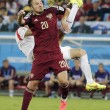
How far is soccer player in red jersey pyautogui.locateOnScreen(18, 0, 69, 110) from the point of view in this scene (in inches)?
400

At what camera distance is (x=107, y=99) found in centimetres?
1686

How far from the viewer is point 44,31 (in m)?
10.1

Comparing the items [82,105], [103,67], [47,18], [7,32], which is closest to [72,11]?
[47,18]

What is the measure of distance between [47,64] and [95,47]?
6.94 metres

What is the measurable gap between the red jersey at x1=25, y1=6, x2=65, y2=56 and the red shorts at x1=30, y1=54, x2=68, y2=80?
109 mm

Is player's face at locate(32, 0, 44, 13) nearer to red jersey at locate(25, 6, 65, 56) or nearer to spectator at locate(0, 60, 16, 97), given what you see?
red jersey at locate(25, 6, 65, 56)

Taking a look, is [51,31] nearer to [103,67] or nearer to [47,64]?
[47,64]

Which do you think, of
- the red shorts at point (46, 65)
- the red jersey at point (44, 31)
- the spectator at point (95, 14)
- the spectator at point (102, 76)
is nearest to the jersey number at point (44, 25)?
the red jersey at point (44, 31)

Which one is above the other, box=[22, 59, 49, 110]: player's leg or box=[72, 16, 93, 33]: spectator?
box=[22, 59, 49, 110]: player's leg

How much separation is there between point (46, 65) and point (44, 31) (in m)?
0.62

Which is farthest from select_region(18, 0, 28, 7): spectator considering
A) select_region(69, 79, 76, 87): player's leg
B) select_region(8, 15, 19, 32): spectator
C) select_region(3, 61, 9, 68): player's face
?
select_region(69, 79, 76, 87): player's leg

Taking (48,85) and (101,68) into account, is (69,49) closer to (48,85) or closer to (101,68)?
(101,68)

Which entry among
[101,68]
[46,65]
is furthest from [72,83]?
[46,65]

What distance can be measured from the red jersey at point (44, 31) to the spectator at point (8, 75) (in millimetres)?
7015
